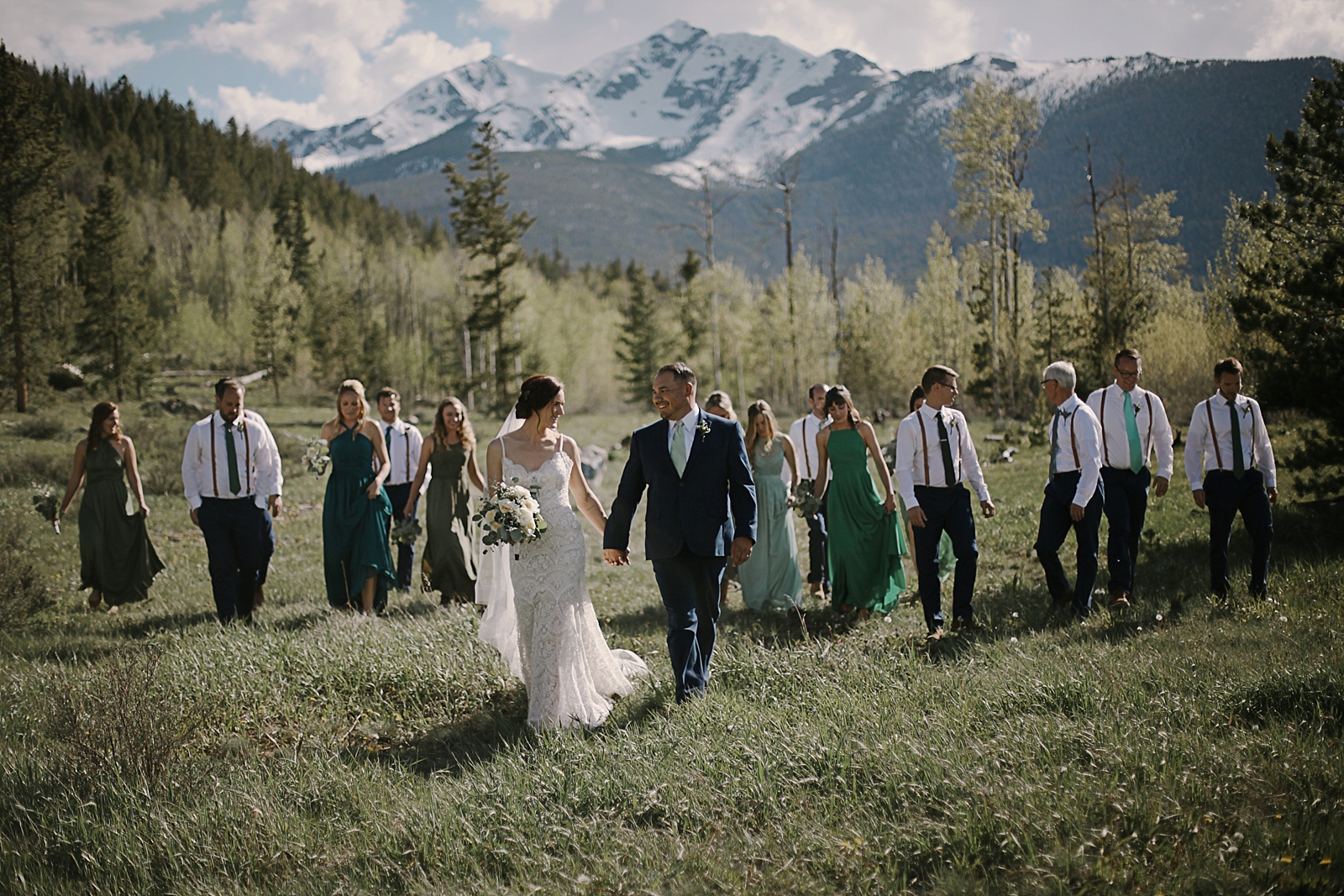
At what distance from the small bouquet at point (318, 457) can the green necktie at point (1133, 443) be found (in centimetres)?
803

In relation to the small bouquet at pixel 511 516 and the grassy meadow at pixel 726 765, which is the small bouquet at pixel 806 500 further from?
the small bouquet at pixel 511 516

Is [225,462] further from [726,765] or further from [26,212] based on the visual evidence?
[26,212]

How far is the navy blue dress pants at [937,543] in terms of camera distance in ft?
23.1

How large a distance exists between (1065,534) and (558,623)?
15.4ft

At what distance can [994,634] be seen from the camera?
666 cm

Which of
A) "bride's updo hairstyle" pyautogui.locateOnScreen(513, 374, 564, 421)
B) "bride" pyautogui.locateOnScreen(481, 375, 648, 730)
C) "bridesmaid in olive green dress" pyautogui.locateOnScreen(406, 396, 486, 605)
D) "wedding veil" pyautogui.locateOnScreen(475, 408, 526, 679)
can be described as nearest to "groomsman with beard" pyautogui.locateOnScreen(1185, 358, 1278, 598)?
"bride" pyautogui.locateOnScreen(481, 375, 648, 730)

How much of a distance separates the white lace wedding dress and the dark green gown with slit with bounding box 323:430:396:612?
3396 mm

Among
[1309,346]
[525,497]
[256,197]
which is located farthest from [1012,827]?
[256,197]

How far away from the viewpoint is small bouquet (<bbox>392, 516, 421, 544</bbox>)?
891 cm

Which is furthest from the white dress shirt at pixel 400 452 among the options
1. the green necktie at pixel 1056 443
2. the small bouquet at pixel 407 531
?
the green necktie at pixel 1056 443

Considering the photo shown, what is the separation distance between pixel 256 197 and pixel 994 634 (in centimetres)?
10022

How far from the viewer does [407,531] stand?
29.2 feet

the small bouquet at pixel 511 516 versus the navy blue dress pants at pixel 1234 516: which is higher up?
the small bouquet at pixel 511 516

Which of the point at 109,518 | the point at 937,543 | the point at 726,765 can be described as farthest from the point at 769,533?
the point at 109,518
